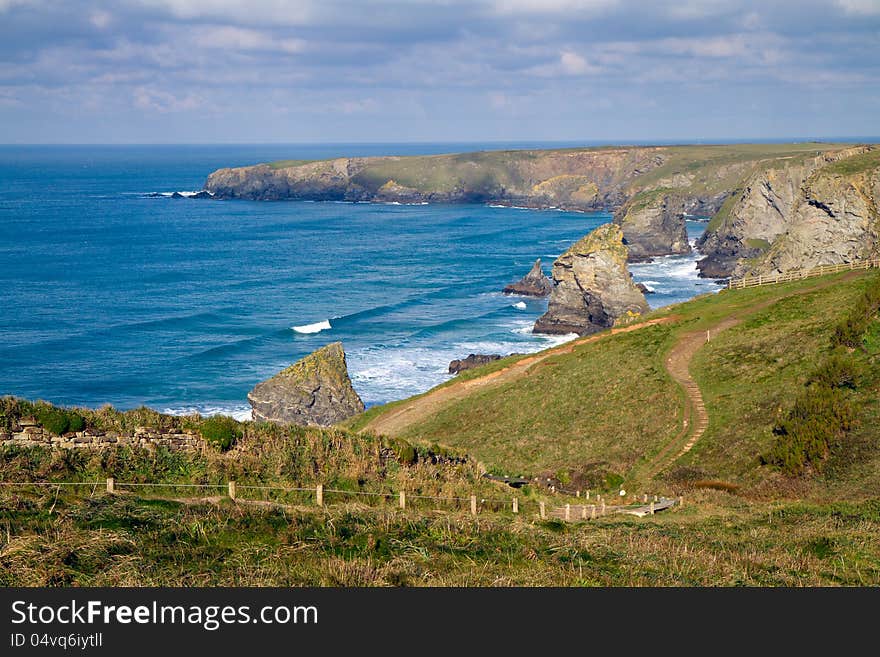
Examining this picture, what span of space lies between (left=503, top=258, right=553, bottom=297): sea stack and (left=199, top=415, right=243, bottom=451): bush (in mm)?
80761

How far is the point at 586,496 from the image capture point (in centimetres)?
3081

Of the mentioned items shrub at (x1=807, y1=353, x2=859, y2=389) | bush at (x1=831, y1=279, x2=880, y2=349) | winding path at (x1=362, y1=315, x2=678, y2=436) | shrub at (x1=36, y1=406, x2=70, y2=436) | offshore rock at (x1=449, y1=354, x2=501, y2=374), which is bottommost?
offshore rock at (x1=449, y1=354, x2=501, y2=374)

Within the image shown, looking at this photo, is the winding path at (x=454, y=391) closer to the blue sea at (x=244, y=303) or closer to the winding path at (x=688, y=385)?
the winding path at (x=688, y=385)

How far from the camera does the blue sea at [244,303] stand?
70.8m

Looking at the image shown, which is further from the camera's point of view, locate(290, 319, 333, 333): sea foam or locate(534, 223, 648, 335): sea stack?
locate(290, 319, 333, 333): sea foam

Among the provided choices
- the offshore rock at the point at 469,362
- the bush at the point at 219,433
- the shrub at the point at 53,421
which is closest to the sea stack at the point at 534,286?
the offshore rock at the point at 469,362

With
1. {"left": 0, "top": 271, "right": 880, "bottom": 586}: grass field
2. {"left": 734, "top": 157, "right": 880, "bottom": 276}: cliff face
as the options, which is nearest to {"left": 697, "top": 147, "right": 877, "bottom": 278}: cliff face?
{"left": 734, "top": 157, "right": 880, "bottom": 276}: cliff face

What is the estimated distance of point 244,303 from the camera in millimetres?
99438

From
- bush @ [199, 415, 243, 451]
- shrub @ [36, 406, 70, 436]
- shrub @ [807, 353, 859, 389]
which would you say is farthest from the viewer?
shrub @ [807, 353, 859, 389]

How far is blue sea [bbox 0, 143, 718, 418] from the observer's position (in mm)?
70812

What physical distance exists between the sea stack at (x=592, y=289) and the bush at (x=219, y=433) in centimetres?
6197

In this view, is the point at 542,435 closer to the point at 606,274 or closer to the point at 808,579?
the point at 808,579

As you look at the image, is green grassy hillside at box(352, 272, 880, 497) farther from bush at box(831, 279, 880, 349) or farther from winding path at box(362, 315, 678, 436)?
winding path at box(362, 315, 678, 436)

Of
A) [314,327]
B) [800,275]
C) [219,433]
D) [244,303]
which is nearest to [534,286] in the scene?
[314,327]
